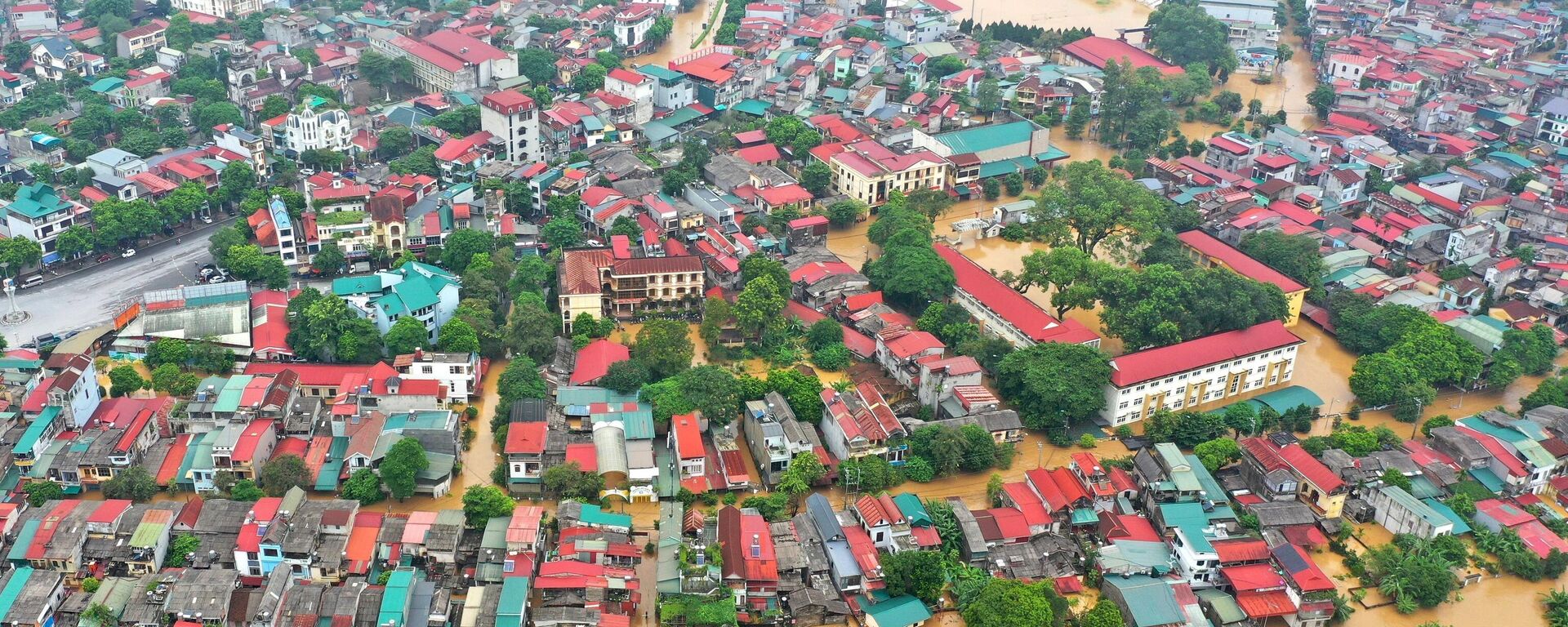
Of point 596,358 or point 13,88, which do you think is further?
point 13,88

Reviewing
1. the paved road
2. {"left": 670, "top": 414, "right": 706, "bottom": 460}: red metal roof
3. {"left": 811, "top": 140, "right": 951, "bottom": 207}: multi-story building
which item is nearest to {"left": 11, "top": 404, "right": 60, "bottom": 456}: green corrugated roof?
the paved road

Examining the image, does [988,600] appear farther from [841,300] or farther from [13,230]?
[13,230]

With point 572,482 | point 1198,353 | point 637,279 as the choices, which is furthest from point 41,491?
point 1198,353

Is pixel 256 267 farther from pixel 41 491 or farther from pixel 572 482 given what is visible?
pixel 572 482

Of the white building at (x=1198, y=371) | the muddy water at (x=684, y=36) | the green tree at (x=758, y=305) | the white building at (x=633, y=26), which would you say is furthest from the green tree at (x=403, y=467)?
the white building at (x=633, y=26)

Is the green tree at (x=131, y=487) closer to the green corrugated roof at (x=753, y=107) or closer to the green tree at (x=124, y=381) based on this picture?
the green tree at (x=124, y=381)

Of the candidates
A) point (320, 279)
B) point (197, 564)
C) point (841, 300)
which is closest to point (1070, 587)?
point (841, 300)
